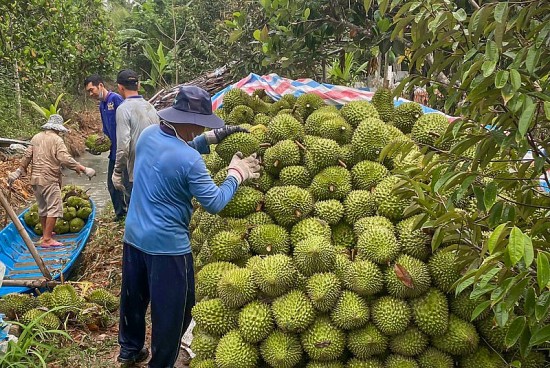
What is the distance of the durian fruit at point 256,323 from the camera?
2676mm

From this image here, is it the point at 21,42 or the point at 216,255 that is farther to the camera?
the point at 21,42

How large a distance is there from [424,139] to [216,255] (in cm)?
151

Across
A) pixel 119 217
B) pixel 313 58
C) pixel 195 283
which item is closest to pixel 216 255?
pixel 195 283

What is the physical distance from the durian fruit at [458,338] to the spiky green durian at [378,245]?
0.44m

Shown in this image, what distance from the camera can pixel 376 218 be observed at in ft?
9.37

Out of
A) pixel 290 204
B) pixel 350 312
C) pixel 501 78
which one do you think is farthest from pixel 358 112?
pixel 501 78

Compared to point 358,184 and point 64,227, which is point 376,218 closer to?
point 358,184

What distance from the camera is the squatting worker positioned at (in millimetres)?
3012

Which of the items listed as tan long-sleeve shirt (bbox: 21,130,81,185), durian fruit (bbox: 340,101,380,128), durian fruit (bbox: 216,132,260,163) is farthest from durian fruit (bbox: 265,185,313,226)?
tan long-sleeve shirt (bbox: 21,130,81,185)

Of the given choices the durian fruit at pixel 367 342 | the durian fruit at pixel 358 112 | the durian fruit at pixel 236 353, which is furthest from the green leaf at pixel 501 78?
the durian fruit at pixel 358 112

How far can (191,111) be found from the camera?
312 centimetres

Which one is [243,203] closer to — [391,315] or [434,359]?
[391,315]

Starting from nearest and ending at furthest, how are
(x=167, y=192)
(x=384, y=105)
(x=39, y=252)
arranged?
(x=167, y=192)
(x=384, y=105)
(x=39, y=252)

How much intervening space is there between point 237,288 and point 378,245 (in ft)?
2.58
